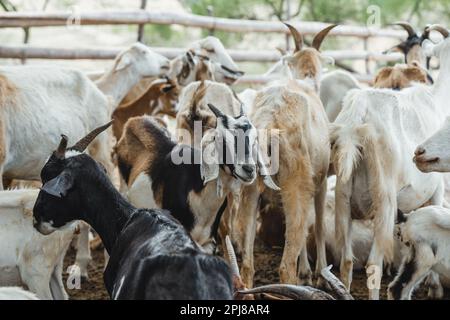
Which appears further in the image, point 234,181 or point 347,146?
point 347,146

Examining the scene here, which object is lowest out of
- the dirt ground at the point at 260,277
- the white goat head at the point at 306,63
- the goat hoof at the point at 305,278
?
the dirt ground at the point at 260,277

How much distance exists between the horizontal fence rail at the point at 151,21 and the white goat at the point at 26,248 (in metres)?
4.92

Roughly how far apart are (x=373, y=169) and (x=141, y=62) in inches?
169

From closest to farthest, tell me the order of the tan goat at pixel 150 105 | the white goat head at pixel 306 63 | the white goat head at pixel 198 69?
1. the white goat head at pixel 306 63
2. the white goat head at pixel 198 69
3. the tan goat at pixel 150 105

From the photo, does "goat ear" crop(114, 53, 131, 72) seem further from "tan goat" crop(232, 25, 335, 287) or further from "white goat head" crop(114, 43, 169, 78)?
"tan goat" crop(232, 25, 335, 287)

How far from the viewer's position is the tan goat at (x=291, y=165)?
286 inches

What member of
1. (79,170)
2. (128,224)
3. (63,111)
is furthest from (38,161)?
(128,224)

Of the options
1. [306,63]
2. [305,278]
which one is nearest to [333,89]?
[306,63]

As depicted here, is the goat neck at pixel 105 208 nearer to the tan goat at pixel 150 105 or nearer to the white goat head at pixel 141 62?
the white goat head at pixel 141 62

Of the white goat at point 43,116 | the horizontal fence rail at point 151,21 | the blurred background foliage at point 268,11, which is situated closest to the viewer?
the white goat at point 43,116

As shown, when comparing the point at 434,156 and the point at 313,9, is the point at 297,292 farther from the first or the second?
the point at 313,9

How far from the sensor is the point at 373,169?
7.45 m

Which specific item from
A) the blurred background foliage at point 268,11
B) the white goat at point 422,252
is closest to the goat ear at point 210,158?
the white goat at point 422,252
